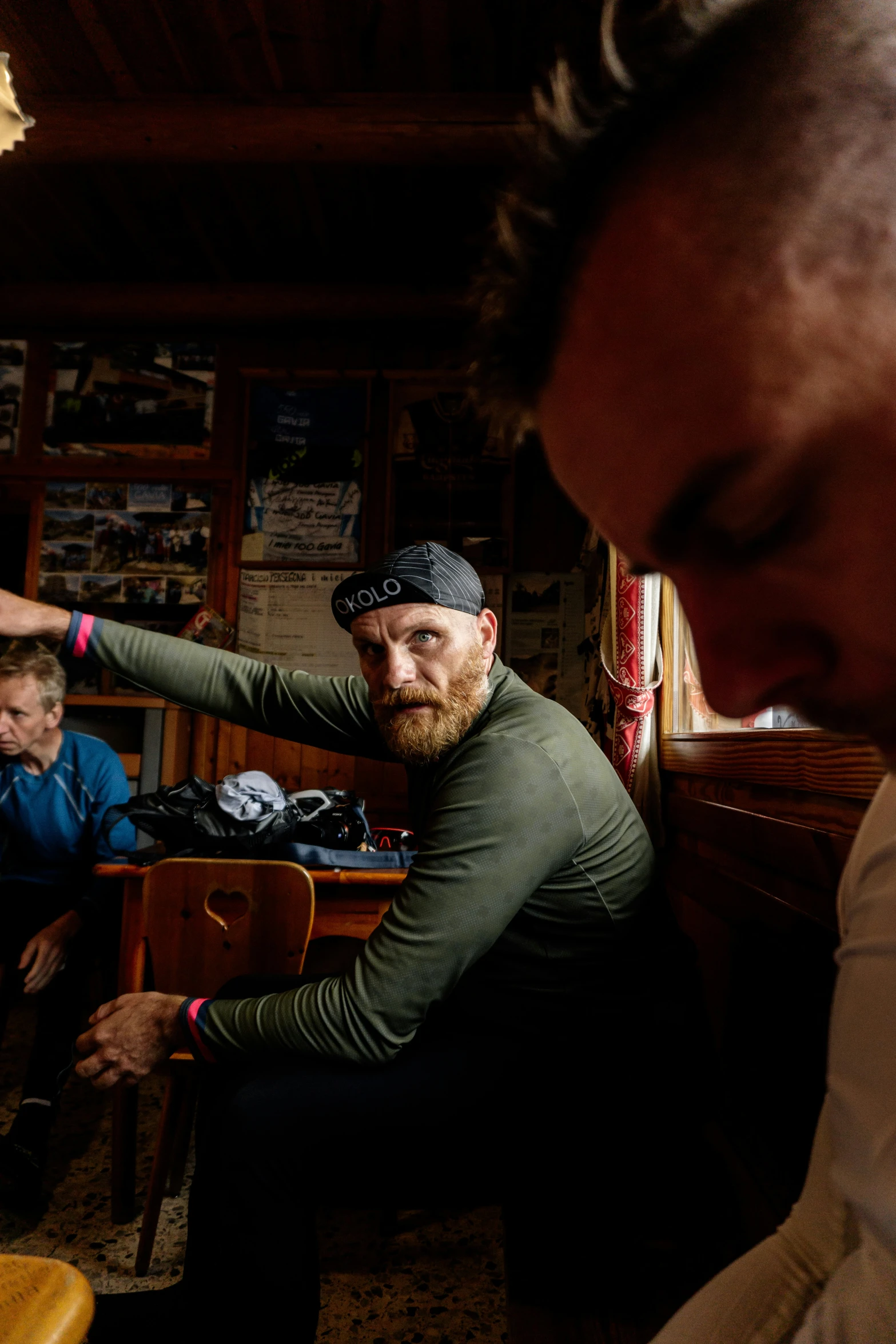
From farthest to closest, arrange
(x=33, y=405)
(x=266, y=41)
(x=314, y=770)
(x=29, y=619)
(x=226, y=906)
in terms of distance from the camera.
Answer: (x=33, y=405)
(x=314, y=770)
(x=266, y=41)
(x=226, y=906)
(x=29, y=619)

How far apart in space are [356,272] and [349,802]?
282 cm

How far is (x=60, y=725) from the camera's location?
3.83 metres

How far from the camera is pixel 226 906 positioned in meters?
1.70

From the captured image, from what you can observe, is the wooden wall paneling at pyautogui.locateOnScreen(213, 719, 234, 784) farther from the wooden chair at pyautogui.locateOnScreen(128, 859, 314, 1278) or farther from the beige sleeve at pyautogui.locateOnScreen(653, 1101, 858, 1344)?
the beige sleeve at pyautogui.locateOnScreen(653, 1101, 858, 1344)

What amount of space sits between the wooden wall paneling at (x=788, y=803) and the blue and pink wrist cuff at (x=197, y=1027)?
1030 millimetres

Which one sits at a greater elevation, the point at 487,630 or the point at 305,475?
the point at 305,475

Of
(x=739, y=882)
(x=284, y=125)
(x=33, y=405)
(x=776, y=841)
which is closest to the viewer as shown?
(x=776, y=841)

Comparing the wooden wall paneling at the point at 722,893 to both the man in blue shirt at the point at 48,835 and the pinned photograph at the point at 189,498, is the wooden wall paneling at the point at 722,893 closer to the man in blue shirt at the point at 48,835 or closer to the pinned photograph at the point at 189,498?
the man in blue shirt at the point at 48,835

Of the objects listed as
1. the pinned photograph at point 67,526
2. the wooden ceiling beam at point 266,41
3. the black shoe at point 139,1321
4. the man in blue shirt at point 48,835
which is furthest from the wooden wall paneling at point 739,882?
the pinned photograph at point 67,526

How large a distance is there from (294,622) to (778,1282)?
3654 millimetres

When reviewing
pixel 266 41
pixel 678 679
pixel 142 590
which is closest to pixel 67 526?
pixel 142 590

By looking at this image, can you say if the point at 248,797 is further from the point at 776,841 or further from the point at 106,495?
the point at 106,495

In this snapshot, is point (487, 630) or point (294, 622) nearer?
point (487, 630)

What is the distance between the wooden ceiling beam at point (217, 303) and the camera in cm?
394
